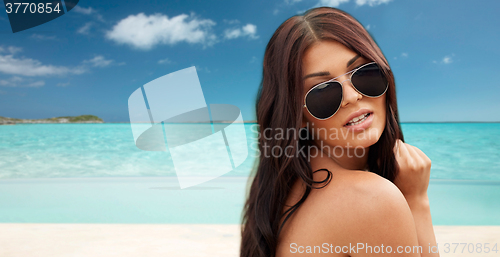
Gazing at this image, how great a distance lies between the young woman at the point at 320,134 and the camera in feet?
2.89

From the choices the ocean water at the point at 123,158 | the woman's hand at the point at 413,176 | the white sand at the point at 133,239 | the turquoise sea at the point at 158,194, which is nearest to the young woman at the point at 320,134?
the woman's hand at the point at 413,176

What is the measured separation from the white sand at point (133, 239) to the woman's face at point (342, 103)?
315 centimetres

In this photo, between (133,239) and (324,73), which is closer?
(324,73)

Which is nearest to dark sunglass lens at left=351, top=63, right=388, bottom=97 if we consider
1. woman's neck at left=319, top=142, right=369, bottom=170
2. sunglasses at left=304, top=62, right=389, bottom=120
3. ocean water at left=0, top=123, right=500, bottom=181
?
sunglasses at left=304, top=62, right=389, bottom=120

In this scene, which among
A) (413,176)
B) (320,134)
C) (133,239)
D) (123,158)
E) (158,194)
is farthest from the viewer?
(123,158)

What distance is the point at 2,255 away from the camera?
374 centimetres

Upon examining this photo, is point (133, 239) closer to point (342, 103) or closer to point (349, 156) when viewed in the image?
point (349, 156)

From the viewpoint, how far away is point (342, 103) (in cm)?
109

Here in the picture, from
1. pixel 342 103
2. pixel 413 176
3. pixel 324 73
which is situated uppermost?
pixel 324 73

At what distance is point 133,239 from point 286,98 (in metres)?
4.20

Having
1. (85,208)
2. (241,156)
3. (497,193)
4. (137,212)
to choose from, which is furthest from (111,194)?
(497,193)

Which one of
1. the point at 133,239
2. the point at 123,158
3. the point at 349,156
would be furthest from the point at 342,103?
the point at 123,158

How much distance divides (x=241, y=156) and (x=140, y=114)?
11.1 m

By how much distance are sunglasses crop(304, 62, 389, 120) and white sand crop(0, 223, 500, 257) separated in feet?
10.6
